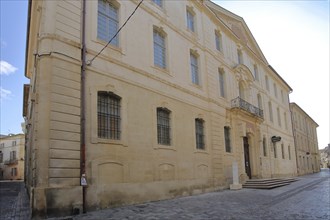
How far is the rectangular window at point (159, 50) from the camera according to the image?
13.7 metres

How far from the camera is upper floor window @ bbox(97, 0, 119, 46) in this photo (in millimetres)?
11109

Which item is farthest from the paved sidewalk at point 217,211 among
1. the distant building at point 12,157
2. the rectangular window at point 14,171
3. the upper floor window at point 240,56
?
the rectangular window at point 14,171

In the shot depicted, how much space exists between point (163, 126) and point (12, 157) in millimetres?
46638

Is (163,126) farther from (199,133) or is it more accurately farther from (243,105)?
(243,105)

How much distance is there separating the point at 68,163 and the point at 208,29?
1337cm

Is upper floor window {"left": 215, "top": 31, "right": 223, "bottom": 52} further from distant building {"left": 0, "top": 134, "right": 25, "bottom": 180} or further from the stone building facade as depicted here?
distant building {"left": 0, "top": 134, "right": 25, "bottom": 180}

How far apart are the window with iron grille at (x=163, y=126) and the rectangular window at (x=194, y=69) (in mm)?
3834

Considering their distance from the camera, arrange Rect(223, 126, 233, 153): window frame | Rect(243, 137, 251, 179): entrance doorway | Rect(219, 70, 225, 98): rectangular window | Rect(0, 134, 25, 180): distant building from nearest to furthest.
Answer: Rect(223, 126, 233, 153): window frame, Rect(219, 70, 225, 98): rectangular window, Rect(243, 137, 251, 179): entrance doorway, Rect(0, 134, 25, 180): distant building

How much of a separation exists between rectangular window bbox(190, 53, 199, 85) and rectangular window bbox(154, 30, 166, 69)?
264 centimetres

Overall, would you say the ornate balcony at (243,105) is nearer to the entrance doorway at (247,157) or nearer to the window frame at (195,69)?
the entrance doorway at (247,157)

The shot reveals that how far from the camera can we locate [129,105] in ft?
36.5

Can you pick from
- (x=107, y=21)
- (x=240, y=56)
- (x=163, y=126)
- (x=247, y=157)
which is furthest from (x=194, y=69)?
(x=247, y=157)

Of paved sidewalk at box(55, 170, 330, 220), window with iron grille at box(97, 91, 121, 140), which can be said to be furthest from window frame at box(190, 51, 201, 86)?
paved sidewalk at box(55, 170, 330, 220)

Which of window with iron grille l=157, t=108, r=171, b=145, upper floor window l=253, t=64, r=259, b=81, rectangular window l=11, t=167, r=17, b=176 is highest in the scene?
upper floor window l=253, t=64, r=259, b=81
